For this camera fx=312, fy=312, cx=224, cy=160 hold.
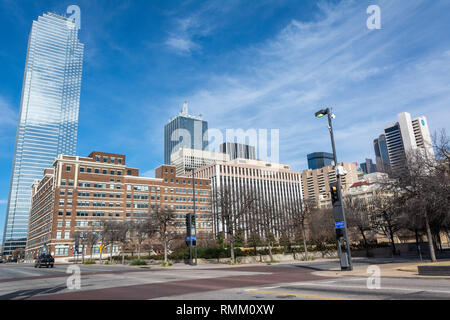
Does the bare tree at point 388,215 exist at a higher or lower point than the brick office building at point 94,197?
lower

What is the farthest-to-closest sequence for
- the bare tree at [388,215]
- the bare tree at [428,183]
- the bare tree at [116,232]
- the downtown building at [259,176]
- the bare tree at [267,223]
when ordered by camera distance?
1. the downtown building at [259,176]
2. the bare tree at [116,232]
3. the bare tree at [267,223]
4. the bare tree at [388,215]
5. the bare tree at [428,183]

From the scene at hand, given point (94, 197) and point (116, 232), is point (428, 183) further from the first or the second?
point (94, 197)

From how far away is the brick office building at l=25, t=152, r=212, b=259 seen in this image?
91.6m

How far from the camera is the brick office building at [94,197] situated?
3605 inches

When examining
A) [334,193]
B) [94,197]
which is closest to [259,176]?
[94,197]

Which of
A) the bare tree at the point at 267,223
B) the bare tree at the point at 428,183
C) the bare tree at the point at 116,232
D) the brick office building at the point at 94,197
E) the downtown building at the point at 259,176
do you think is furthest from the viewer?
the downtown building at the point at 259,176

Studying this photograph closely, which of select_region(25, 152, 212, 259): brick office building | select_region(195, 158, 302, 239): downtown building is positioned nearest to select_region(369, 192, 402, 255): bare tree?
select_region(25, 152, 212, 259): brick office building

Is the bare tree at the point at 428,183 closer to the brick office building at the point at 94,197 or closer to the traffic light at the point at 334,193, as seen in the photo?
the traffic light at the point at 334,193

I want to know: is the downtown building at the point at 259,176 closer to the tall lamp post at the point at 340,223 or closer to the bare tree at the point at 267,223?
the bare tree at the point at 267,223

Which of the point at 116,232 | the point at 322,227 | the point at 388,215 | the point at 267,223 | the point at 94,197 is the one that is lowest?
the point at 322,227

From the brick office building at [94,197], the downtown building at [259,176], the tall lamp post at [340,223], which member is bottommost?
the tall lamp post at [340,223]

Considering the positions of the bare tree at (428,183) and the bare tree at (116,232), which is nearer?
the bare tree at (428,183)

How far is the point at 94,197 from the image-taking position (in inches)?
3831

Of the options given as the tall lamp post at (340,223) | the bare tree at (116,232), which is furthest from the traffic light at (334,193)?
the bare tree at (116,232)
